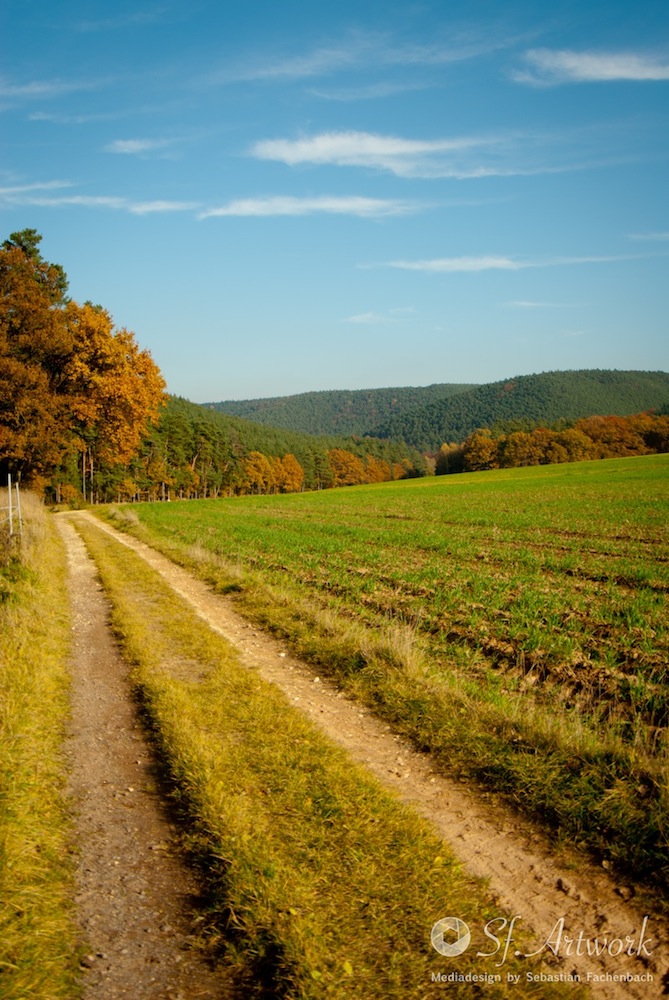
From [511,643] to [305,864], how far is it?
594cm

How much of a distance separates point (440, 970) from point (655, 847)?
6.60ft

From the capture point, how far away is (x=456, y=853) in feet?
14.0

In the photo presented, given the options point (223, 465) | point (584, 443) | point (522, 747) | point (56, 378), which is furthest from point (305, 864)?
point (584, 443)

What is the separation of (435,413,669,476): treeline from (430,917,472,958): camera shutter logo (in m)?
109

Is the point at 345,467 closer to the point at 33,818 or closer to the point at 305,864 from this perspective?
the point at 33,818

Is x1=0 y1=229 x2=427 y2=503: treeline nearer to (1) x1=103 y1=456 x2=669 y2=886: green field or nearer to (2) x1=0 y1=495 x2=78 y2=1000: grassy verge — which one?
(1) x1=103 y1=456 x2=669 y2=886: green field

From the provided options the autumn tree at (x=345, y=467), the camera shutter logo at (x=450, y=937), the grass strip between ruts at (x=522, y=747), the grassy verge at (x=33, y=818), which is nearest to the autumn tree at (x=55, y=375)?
the grassy verge at (x=33, y=818)

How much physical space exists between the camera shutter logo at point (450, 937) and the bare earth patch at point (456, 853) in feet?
0.27

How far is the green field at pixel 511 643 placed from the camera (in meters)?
4.95

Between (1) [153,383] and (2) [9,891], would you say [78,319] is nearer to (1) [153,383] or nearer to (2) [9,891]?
(1) [153,383]

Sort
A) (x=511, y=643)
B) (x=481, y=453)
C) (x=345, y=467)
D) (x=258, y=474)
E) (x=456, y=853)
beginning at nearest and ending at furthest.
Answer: (x=456, y=853) → (x=511, y=643) → (x=258, y=474) → (x=481, y=453) → (x=345, y=467)

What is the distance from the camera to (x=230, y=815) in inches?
176

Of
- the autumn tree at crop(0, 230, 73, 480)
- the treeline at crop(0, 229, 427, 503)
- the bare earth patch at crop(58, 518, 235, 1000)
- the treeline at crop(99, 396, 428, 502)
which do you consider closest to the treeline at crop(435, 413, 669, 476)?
the treeline at crop(99, 396, 428, 502)

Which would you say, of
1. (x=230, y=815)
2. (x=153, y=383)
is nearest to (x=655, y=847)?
(x=230, y=815)
